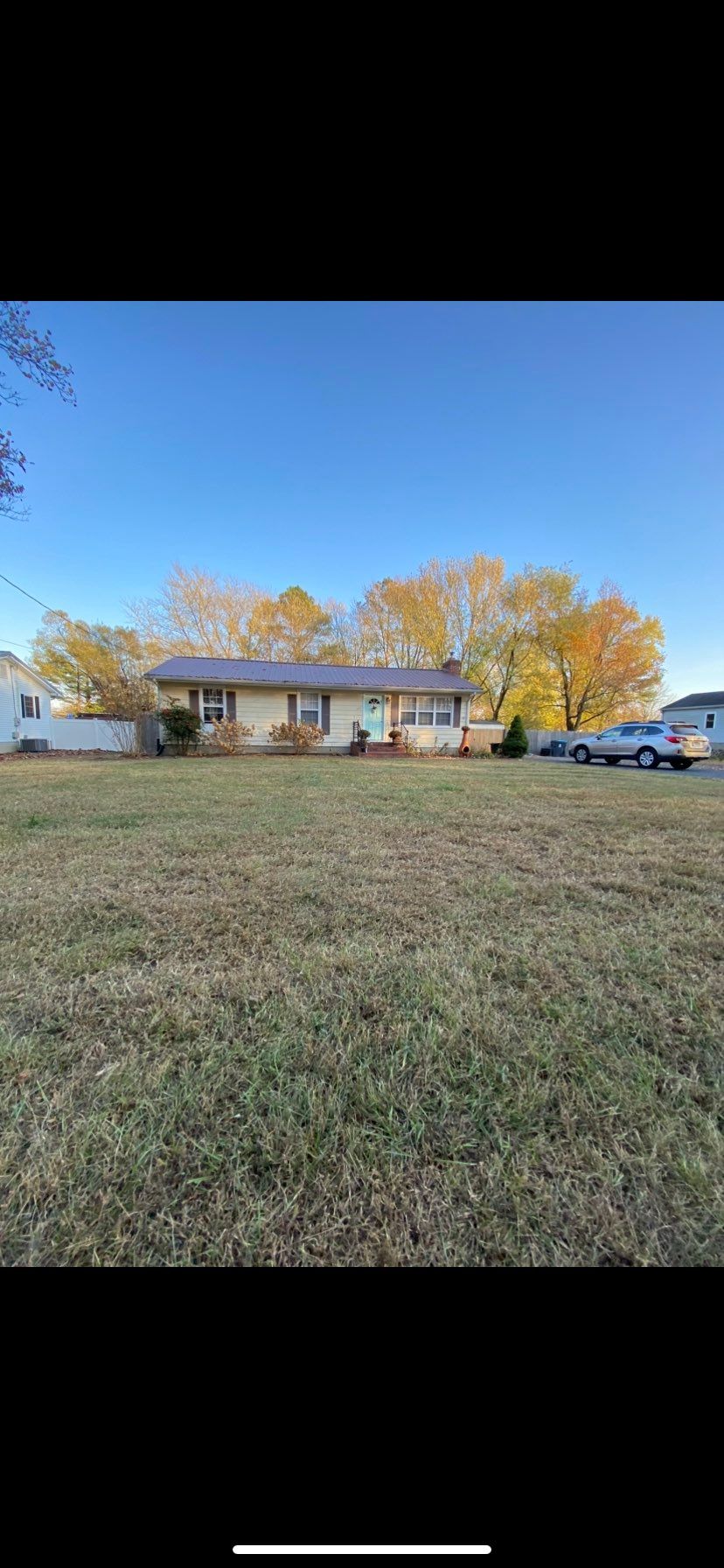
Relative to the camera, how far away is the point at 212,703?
13344 millimetres

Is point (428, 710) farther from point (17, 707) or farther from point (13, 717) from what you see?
point (17, 707)

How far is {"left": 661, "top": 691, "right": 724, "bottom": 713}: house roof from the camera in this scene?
72.0 feet

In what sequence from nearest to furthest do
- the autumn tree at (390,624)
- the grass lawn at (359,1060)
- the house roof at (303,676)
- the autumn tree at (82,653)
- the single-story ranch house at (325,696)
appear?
1. the grass lawn at (359,1060)
2. the house roof at (303,676)
3. the single-story ranch house at (325,696)
4. the autumn tree at (390,624)
5. the autumn tree at (82,653)

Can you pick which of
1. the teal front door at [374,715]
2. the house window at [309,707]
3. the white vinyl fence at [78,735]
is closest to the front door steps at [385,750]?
the teal front door at [374,715]

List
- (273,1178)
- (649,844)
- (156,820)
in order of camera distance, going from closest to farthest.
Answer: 1. (273,1178)
2. (649,844)
3. (156,820)

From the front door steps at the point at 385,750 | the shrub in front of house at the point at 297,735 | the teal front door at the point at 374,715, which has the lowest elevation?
the front door steps at the point at 385,750

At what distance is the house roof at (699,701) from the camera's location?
21958 millimetres

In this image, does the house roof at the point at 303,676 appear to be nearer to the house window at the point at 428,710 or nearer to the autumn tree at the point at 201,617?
the house window at the point at 428,710

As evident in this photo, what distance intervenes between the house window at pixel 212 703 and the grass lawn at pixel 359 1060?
1043 cm

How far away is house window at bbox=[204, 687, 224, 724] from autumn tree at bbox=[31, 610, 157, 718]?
8298 millimetres
